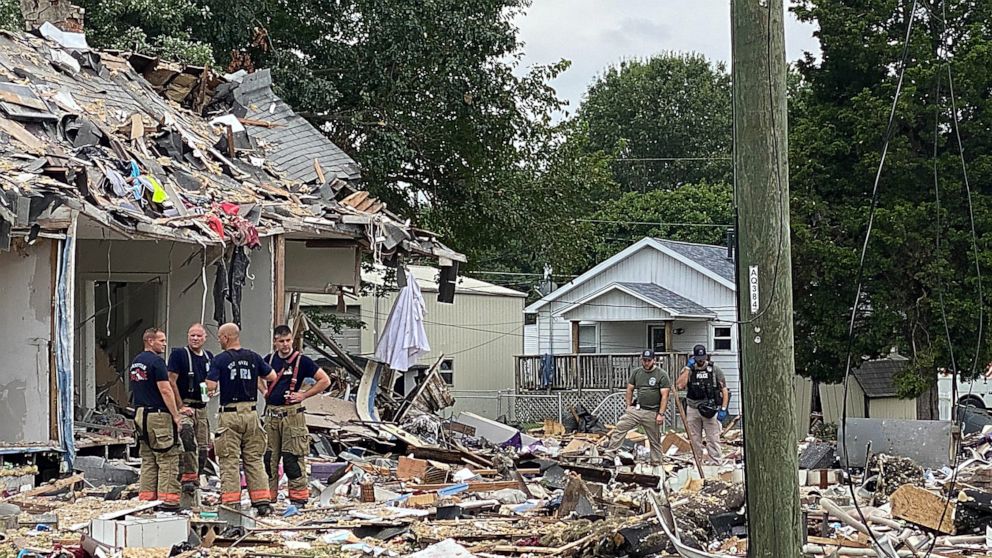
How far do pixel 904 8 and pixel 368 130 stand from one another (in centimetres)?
1041

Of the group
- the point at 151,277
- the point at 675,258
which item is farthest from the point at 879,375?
the point at 151,277

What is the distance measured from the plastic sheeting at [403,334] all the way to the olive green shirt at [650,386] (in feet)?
12.0

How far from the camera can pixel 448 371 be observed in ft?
120

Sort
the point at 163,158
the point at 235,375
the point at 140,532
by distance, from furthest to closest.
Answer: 1. the point at 163,158
2. the point at 235,375
3. the point at 140,532

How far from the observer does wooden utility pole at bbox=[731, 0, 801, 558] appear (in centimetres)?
612

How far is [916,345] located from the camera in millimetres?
21438

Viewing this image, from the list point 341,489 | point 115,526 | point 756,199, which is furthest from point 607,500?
point 756,199

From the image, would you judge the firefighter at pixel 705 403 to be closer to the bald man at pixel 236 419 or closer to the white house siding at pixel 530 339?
the bald man at pixel 236 419

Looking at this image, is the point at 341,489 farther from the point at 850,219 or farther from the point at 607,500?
the point at 850,219

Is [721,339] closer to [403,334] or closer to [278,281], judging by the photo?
[403,334]

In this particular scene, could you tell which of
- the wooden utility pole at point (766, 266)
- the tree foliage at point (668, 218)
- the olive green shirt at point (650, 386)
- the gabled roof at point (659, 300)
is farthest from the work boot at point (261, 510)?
the tree foliage at point (668, 218)

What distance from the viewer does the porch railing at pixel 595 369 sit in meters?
33.4

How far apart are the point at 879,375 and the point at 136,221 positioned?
723 inches

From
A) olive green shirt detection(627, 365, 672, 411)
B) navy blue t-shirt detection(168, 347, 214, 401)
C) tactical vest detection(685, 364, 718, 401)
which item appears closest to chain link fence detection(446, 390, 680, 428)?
olive green shirt detection(627, 365, 672, 411)
